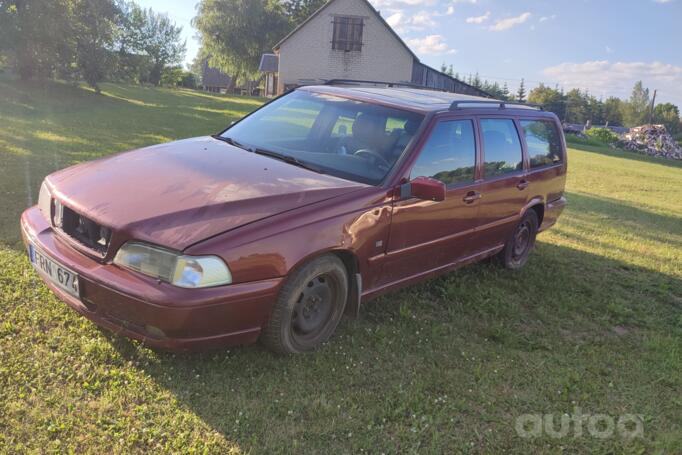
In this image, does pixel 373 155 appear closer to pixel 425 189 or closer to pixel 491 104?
pixel 425 189

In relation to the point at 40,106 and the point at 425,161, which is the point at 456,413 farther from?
the point at 40,106

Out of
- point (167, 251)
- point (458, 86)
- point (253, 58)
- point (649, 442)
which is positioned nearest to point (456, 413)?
point (649, 442)

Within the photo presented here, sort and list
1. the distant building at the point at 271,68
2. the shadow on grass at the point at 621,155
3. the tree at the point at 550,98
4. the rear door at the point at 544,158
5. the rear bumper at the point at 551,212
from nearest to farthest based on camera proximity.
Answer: the rear door at the point at 544,158
the rear bumper at the point at 551,212
the shadow on grass at the point at 621,155
the distant building at the point at 271,68
the tree at the point at 550,98

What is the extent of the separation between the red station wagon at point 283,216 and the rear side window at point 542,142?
0.32 metres

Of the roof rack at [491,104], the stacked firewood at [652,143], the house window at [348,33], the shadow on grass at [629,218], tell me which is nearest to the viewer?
the roof rack at [491,104]

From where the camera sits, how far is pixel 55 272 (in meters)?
3.13

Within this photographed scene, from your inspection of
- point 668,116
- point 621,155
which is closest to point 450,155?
point 621,155

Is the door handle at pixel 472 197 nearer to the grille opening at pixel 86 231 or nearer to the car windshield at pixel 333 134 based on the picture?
the car windshield at pixel 333 134

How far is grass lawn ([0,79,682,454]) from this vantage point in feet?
9.00

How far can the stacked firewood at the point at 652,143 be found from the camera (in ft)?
143

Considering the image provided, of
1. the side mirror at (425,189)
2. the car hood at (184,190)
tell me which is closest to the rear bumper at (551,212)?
the side mirror at (425,189)

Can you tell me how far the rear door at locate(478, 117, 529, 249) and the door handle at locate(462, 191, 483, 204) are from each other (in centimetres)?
8

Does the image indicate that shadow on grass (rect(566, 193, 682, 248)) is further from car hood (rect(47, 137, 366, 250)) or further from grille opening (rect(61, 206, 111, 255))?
grille opening (rect(61, 206, 111, 255))

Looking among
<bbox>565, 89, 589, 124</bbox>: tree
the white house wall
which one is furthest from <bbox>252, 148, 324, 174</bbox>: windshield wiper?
<bbox>565, 89, 589, 124</bbox>: tree
